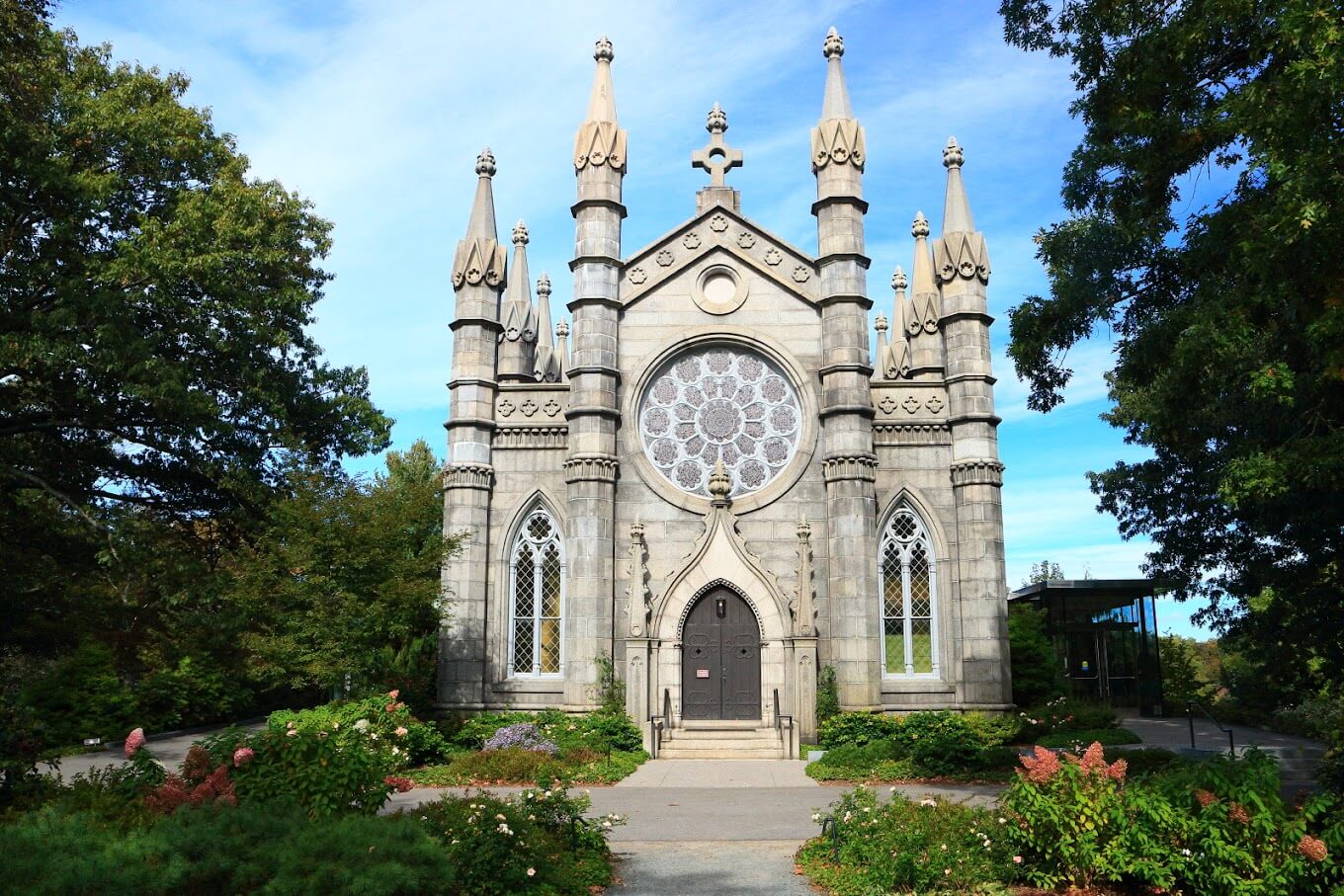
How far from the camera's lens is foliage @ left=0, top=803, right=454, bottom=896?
19.7ft

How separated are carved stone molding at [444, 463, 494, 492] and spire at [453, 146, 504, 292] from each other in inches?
142

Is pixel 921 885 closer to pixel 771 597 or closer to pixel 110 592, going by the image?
pixel 771 597

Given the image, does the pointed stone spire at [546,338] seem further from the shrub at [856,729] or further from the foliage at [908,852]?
the foliage at [908,852]

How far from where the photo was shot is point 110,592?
22453 mm

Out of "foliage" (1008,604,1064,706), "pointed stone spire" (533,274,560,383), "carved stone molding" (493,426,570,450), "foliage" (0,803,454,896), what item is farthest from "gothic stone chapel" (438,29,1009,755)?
"foliage" (0,803,454,896)

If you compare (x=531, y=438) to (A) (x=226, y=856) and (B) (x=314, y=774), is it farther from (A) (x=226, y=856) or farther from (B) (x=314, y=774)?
(A) (x=226, y=856)

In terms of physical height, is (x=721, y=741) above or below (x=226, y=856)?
below

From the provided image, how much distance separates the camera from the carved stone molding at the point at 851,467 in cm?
2088

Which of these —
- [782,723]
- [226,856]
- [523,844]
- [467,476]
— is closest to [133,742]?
[226,856]

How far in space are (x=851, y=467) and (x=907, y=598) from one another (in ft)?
10.2

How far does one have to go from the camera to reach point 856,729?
1903cm

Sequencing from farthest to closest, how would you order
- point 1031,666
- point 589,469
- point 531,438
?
1. point 1031,666
2. point 531,438
3. point 589,469

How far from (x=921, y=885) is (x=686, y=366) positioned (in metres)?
15.7

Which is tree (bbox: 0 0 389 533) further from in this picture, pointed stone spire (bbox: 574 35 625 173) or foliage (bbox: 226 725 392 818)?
foliage (bbox: 226 725 392 818)
